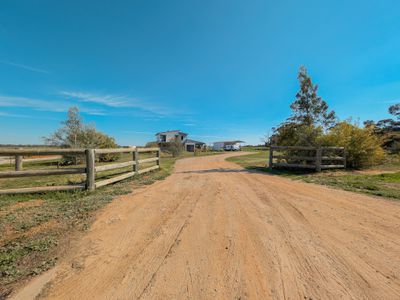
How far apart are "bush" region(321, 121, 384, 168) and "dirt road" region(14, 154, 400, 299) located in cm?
669

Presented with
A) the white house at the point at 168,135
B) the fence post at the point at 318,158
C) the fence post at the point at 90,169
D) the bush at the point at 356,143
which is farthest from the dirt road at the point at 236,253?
the white house at the point at 168,135

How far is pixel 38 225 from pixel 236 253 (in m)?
3.53

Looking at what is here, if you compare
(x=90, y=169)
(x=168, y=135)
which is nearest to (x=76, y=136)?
(x=90, y=169)

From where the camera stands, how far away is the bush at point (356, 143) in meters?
9.85

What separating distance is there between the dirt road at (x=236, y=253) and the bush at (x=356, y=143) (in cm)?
669

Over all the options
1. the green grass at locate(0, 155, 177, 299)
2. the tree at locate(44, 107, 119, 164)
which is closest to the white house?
the tree at locate(44, 107, 119, 164)

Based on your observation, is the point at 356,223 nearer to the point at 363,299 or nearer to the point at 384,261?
the point at 384,261

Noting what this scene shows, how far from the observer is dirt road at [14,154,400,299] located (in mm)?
1870

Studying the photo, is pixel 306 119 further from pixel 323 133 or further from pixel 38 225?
pixel 38 225

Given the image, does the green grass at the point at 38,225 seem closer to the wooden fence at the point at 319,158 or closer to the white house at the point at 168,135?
the wooden fence at the point at 319,158

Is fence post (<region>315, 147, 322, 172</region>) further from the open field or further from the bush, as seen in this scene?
the open field

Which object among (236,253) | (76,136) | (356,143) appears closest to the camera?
(236,253)

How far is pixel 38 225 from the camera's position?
3.32 m

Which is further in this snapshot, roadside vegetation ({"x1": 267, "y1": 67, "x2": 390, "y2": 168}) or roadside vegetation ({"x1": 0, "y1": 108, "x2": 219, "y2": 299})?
roadside vegetation ({"x1": 267, "y1": 67, "x2": 390, "y2": 168})
